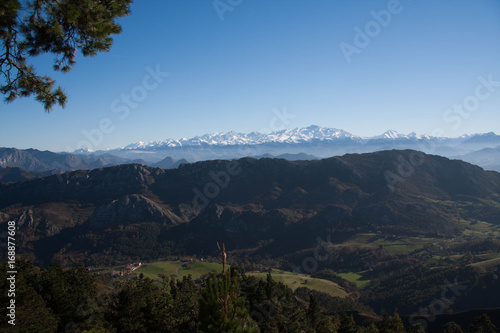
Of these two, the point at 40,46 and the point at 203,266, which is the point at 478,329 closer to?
the point at 40,46

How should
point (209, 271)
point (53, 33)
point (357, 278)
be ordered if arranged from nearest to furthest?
point (53, 33), point (209, 271), point (357, 278)

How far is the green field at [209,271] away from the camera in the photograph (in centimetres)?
14162

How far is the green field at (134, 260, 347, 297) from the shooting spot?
14162 cm

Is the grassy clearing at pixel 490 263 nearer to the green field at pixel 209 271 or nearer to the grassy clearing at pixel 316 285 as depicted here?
the grassy clearing at pixel 316 285

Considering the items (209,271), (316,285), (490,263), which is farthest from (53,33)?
(490,263)

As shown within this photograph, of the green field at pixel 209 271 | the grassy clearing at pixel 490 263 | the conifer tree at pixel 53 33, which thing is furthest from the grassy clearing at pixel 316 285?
the conifer tree at pixel 53 33

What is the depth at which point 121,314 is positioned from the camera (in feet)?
108

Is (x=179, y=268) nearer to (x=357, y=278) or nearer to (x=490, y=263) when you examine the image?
(x=357, y=278)

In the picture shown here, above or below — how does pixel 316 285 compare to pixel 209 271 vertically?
above

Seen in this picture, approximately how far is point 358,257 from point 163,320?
19164 centimetres

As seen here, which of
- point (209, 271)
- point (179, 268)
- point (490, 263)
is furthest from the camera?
point (179, 268)

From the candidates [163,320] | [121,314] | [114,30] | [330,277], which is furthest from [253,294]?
[330,277]

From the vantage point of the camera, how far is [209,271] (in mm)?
168000

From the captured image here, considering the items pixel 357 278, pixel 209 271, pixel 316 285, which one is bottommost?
pixel 357 278
